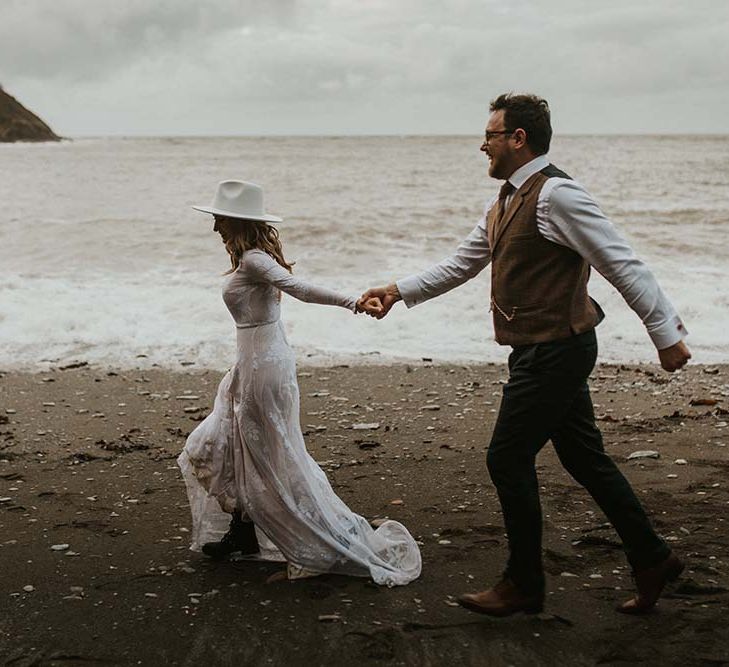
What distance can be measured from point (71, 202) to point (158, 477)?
2514 centimetres

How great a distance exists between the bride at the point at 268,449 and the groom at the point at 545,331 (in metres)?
0.68

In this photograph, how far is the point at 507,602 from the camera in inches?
158

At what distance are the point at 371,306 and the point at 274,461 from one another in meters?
0.93

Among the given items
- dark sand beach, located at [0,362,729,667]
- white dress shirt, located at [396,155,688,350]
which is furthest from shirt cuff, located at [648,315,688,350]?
dark sand beach, located at [0,362,729,667]

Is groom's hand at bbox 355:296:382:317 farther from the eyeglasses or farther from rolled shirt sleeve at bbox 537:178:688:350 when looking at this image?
rolled shirt sleeve at bbox 537:178:688:350

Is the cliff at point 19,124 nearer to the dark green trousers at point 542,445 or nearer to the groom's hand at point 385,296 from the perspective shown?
the groom's hand at point 385,296

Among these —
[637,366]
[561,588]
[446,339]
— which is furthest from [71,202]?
[561,588]

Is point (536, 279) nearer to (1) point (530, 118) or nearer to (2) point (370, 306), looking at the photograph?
(1) point (530, 118)

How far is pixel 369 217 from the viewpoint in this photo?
24.8 meters

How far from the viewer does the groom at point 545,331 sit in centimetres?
373

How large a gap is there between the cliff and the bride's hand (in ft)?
397

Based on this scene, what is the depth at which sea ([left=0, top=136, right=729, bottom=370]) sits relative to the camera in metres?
11.7

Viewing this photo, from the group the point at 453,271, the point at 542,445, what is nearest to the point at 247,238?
the point at 453,271

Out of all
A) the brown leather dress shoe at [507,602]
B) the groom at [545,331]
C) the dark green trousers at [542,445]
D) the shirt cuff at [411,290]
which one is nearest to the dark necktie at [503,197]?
the groom at [545,331]
